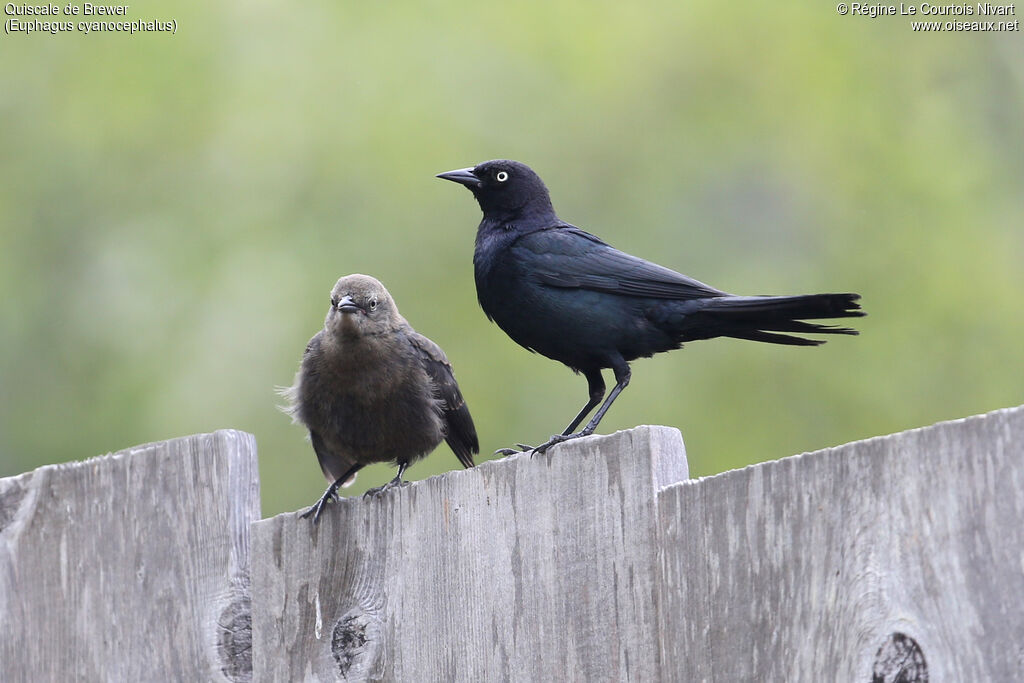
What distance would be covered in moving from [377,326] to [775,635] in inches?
93.5

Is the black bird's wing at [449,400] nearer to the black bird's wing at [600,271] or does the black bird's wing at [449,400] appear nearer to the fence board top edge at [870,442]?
the black bird's wing at [600,271]

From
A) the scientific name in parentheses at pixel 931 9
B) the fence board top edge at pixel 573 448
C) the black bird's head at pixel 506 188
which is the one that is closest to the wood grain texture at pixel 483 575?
the fence board top edge at pixel 573 448

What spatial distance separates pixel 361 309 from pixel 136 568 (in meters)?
1.59

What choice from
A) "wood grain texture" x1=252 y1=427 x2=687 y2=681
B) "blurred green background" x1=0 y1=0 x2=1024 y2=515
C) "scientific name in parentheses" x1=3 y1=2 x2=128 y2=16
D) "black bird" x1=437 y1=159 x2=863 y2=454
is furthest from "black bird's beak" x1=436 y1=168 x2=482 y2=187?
"scientific name in parentheses" x1=3 y1=2 x2=128 y2=16

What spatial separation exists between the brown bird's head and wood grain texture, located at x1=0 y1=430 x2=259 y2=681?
1.34 meters

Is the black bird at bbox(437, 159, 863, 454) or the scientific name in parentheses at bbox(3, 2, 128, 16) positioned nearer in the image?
the black bird at bbox(437, 159, 863, 454)

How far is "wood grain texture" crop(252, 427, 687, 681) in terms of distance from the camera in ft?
6.93

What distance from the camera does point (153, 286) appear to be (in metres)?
6.93

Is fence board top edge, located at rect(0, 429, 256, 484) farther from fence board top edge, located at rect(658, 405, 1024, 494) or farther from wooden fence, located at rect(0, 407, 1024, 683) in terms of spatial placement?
fence board top edge, located at rect(658, 405, 1024, 494)

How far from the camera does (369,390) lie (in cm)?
390

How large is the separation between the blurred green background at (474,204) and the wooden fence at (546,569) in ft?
11.7

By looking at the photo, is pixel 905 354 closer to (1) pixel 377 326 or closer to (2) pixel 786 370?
(2) pixel 786 370

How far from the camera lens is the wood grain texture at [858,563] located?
169 cm

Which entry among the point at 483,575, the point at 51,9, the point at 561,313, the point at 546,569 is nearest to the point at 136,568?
the point at 483,575
